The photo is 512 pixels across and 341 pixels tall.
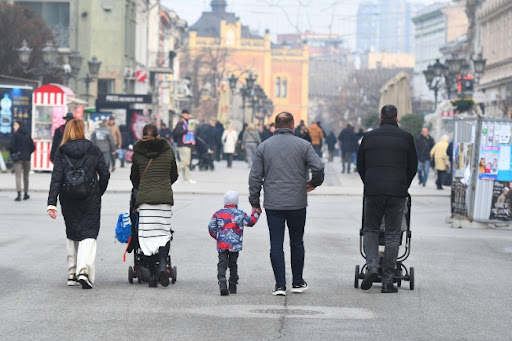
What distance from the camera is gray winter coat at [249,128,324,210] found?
11586 mm

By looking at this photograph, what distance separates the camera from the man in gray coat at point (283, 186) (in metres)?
11.6

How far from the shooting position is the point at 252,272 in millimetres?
13617

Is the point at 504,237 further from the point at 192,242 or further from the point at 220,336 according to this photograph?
the point at 220,336

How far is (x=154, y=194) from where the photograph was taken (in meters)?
12.1

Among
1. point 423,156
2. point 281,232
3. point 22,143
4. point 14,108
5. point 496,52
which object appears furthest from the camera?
point 496,52

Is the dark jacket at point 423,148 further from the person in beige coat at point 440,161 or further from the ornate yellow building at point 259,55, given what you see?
the ornate yellow building at point 259,55

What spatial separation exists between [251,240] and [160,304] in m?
6.85

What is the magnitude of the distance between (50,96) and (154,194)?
25172mm

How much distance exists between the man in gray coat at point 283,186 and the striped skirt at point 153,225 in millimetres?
1015

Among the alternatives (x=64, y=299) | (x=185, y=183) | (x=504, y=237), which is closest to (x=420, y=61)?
(x=185, y=183)

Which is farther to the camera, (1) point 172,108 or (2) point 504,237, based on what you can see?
(1) point 172,108

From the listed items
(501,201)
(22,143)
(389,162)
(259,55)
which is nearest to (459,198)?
(501,201)

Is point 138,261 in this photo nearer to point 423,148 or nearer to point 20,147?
point 20,147

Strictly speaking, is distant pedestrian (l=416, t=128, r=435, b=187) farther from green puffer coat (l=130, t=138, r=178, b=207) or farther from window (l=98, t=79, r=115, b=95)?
window (l=98, t=79, r=115, b=95)
